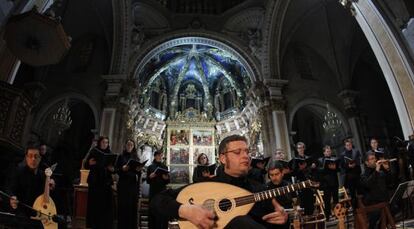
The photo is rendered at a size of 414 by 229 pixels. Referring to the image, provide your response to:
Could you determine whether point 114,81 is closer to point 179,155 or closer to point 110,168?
point 179,155

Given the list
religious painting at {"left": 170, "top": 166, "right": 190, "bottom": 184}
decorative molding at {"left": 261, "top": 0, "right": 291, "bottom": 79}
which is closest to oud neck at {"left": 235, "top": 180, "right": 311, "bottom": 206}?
decorative molding at {"left": 261, "top": 0, "right": 291, "bottom": 79}

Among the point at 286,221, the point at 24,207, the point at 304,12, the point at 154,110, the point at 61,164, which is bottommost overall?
the point at 286,221

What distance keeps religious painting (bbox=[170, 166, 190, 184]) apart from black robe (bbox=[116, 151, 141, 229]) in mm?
10885

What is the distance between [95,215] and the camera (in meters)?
5.96

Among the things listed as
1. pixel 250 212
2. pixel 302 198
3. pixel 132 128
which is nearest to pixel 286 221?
pixel 250 212

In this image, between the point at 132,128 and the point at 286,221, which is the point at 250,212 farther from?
the point at 132,128

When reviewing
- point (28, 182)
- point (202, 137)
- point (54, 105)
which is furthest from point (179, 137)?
point (28, 182)

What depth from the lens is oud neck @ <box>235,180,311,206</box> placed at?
213 cm

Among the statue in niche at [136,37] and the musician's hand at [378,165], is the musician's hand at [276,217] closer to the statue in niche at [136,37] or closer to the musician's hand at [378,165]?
the musician's hand at [378,165]

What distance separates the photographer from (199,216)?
2.15 metres

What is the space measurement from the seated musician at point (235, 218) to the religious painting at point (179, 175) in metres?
15.2

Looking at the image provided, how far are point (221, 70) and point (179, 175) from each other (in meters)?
6.76

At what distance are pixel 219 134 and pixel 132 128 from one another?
565 centimetres

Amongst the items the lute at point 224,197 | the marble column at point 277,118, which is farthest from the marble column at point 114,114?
the lute at point 224,197
